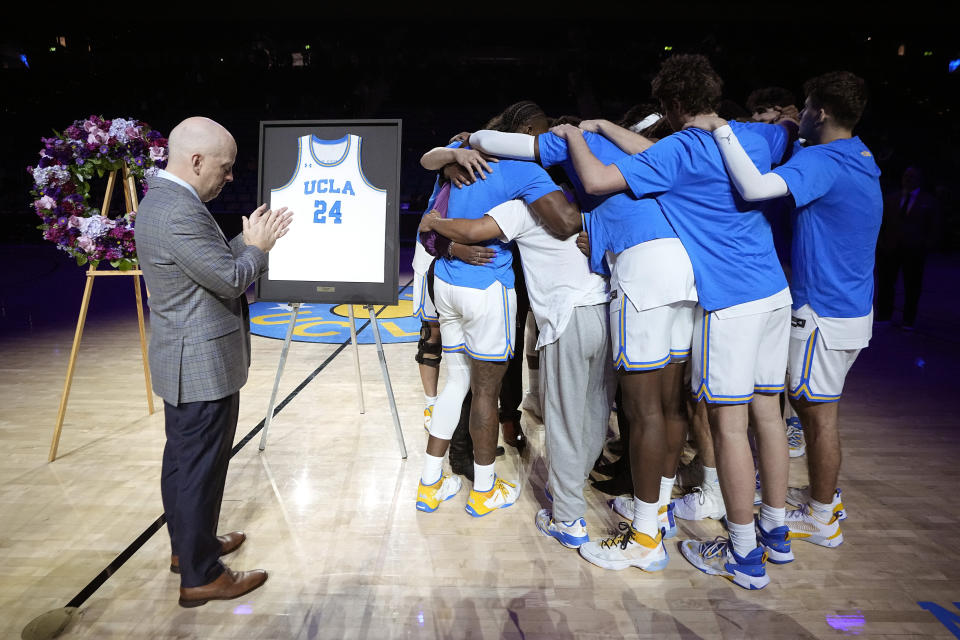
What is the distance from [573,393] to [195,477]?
1.24 metres

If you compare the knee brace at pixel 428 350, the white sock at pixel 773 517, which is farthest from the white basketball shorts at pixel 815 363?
the knee brace at pixel 428 350

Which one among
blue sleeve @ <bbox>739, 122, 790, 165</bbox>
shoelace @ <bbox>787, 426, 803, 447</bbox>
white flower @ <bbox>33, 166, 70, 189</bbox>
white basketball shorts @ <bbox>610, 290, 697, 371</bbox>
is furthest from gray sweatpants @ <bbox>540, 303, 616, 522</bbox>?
white flower @ <bbox>33, 166, 70, 189</bbox>

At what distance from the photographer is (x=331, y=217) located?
268 centimetres

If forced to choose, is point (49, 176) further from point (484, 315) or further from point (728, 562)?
point (728, 562)

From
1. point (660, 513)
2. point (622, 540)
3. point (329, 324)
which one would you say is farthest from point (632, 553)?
point (329, 324)

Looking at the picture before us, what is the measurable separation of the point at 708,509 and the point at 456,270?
1.39 metres

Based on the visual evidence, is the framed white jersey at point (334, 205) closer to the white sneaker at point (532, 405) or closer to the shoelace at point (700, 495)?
the white sneaker at point (532, 405)

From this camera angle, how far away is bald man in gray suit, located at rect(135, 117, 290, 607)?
1666 millimetres

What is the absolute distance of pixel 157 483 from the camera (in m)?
2.65

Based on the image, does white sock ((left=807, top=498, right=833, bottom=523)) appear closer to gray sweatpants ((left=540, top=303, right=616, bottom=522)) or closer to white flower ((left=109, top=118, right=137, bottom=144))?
gray sweatpants ((left=540, top=303, right=616, bottom=522))

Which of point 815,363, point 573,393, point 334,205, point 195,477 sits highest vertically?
point 334,205

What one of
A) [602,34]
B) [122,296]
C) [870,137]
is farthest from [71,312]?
[870,137]

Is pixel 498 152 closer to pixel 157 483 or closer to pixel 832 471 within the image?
pixel 832 471

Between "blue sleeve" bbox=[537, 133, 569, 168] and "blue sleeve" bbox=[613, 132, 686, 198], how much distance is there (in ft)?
0.65
